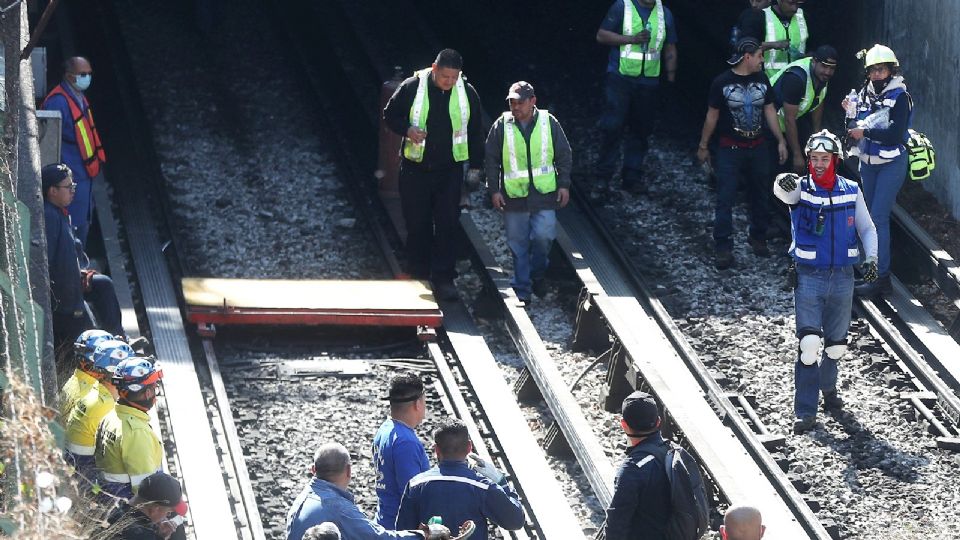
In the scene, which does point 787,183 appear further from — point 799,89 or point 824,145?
point 799,89

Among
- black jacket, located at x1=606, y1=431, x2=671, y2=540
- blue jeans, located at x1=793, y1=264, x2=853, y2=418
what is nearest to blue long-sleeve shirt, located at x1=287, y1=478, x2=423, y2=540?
black jacket, located at x1=606, y1=431, x2=671, y2=540

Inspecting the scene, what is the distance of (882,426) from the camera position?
35.7 feet

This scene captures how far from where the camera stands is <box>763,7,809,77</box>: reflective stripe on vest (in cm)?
1358

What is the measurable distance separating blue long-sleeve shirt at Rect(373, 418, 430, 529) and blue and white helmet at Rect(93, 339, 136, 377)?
1.28m

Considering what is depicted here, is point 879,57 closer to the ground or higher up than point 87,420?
higher up

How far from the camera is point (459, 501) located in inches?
291

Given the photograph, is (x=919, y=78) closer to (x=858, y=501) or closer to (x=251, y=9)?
(x=858, y=501)

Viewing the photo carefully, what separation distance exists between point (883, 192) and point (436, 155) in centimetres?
317

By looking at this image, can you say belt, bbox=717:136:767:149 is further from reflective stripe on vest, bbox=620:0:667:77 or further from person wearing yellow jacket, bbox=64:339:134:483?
person wearing yellow jacket, bbox=64:339:134:483

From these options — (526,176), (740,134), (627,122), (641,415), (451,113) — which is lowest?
(627,122)

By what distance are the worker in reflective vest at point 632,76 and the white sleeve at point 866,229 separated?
3.47m

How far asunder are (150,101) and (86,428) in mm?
8205

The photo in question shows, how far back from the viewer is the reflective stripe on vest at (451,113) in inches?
481

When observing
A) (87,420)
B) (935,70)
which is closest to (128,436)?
(87,420)
